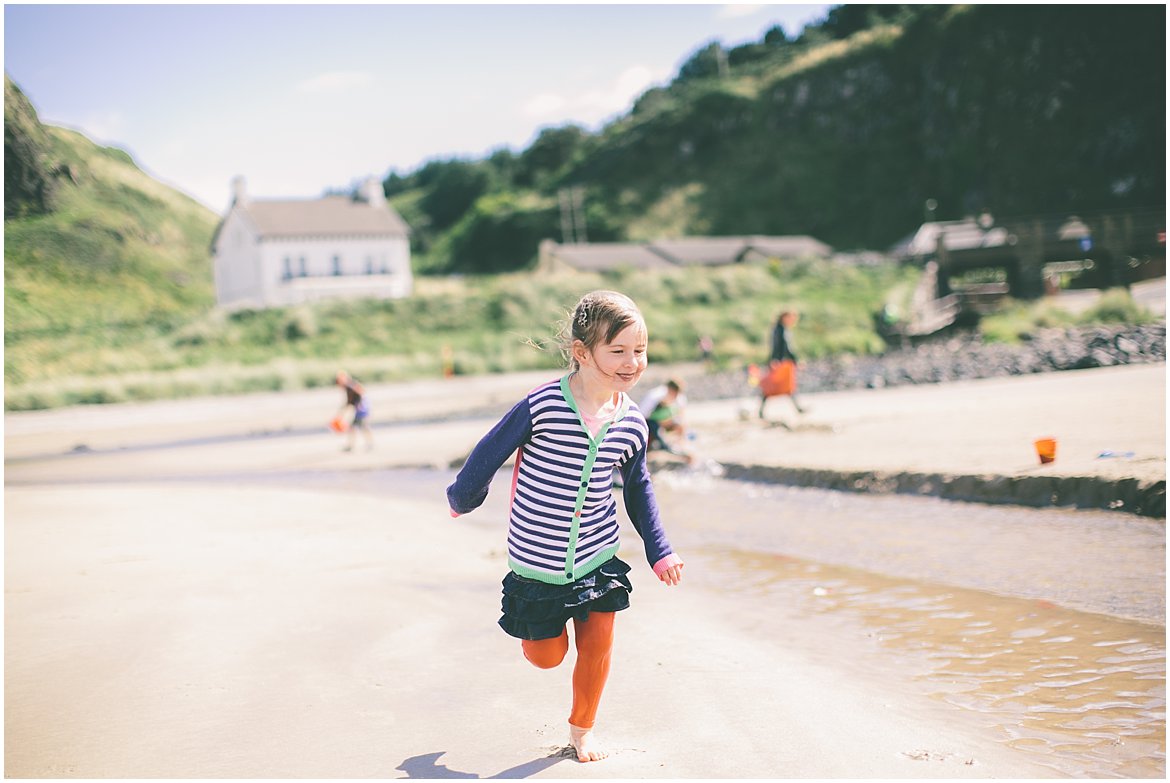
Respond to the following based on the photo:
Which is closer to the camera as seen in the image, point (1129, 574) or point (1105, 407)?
point (1129, 574)

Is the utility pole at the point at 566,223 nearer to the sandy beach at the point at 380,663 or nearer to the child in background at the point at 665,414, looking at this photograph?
the child in background at the point at 665,414

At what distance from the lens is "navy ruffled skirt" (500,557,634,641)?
368cm

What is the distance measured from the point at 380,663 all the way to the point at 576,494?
186cm

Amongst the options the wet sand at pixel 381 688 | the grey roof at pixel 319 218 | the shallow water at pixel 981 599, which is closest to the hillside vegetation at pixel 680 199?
the wet sand at pixel 381 688

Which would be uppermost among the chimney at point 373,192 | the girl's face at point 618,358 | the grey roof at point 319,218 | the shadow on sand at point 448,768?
the chimney at point 373,192

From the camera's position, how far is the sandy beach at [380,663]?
12.6ft

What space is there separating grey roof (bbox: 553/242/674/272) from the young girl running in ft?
199

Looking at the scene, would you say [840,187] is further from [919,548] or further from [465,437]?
[919,548]

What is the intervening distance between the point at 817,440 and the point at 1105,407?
3686 millimetres

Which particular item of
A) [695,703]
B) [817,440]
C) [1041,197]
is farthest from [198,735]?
[1041,197]

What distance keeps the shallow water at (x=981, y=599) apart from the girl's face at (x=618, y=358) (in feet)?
6.96

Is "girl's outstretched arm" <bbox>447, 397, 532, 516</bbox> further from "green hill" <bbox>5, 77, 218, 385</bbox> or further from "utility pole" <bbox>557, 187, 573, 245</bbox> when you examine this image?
"utility pole" <bbox>557, 187, 573, 245</bbox>

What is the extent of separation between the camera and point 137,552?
7723 mm

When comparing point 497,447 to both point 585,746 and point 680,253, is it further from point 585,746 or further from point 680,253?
point 680,253
